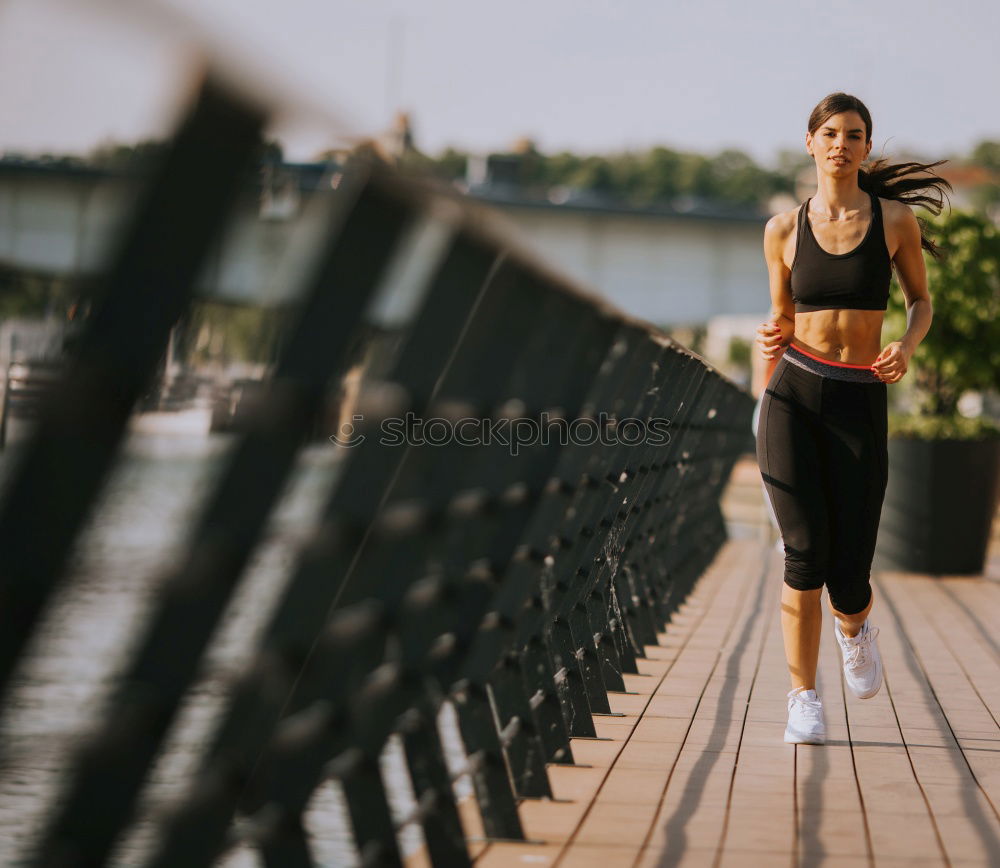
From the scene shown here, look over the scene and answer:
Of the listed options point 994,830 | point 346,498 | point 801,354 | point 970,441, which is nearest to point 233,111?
point 346,498

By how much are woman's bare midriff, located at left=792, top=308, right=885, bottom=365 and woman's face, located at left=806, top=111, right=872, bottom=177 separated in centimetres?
45

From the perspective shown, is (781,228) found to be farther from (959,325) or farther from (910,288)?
(959,325)

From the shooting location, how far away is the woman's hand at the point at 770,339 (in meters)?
5.07

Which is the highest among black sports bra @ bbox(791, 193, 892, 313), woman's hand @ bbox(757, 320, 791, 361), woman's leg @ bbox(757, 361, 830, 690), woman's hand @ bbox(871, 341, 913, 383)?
black sports bra @ bbox(791, 193, 892, 313)

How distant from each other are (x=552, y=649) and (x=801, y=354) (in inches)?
51.4

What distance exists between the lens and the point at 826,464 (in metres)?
4.96

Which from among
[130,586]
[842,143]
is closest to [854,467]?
[842,143]

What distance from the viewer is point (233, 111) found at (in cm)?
149

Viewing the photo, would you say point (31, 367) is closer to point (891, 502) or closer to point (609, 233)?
point (891, 502)

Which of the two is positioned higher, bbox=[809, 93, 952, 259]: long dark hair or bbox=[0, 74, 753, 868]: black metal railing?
bbox=[809, 93, 952, 259]: long dark hair

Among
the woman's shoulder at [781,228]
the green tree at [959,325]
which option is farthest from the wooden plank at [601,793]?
the green tree at [959,325]

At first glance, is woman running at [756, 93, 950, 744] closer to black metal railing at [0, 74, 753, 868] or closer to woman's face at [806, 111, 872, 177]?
woman's face at [806, 111, 872, 177]

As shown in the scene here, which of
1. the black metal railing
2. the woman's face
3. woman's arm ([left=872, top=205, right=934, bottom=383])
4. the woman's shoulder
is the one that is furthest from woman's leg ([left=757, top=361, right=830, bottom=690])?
the black metal railing

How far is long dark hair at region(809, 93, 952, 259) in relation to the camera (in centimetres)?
496
